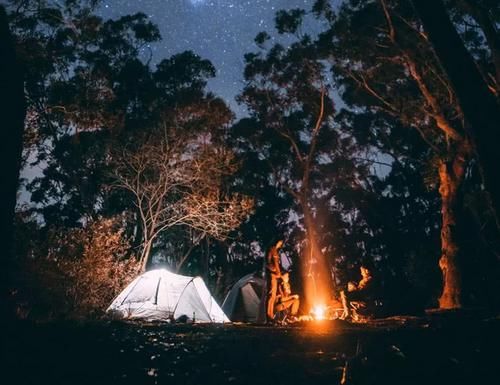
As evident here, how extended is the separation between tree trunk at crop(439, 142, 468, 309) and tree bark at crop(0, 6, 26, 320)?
35.2 feet

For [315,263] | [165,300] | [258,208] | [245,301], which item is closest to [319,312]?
[165,300]

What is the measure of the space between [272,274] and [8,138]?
26.4 feet

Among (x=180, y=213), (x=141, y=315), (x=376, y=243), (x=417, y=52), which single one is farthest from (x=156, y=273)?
(x=376, y=243)

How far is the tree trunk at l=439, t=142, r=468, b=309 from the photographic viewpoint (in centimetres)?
Answer: 1068

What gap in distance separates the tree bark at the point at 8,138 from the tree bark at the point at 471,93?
5190 millimetres

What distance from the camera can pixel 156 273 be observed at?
43.0ft

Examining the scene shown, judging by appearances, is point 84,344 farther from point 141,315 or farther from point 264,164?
point 264,164

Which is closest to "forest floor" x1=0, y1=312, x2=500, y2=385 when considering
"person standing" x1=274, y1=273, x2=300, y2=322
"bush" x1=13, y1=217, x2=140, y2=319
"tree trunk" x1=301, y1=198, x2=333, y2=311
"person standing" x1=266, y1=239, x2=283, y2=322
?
"bush" x1=13, y1=217, x2=140, y2=319

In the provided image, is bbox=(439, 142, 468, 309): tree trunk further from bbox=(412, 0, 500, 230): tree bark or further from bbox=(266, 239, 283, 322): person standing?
bbox=(412, 0, 500, 230): tree bark

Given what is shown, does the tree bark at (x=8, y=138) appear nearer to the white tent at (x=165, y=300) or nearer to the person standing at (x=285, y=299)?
the person standing at (x=285, y=299)

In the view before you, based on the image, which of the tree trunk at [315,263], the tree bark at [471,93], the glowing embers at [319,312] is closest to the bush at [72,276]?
the glowing embers at [319,312]

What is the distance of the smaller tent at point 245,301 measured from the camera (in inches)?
664

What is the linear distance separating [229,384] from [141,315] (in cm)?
981

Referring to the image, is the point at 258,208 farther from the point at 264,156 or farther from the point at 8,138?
the point at 8,138
